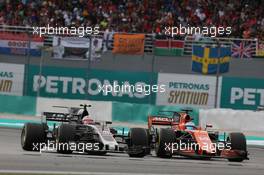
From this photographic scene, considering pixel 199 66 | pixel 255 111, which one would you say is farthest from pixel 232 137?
pixel 199 66

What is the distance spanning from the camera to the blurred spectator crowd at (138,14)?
30.4 metres

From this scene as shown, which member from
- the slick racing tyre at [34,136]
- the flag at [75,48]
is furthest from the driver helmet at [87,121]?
the flag at [75,48]

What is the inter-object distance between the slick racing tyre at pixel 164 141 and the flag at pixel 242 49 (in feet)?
39.6

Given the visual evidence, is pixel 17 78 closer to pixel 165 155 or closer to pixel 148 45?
pixel 148 45

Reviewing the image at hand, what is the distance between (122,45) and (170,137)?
1290cm

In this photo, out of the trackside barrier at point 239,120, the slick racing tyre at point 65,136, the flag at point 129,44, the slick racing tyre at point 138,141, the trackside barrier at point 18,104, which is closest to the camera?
the slick racing tyre at point 65,136

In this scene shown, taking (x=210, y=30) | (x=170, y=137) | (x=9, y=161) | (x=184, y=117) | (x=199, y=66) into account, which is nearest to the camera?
(x=9, y=161)

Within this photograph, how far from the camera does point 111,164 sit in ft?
46.8

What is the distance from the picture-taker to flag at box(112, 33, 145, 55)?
28.1 metres

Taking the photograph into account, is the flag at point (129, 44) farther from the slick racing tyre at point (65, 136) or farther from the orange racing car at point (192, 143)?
the slick racing tyre at point (65, 136)

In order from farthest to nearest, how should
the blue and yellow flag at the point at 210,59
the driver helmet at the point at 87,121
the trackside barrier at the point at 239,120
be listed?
the blue and yellow flag at the point at 210,59 < the trackside barrier at the point at 239,120 < the driver helmet at the point at 87,121

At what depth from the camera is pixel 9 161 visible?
1398 cm

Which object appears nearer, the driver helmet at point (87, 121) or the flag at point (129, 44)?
the driver helmet at point (87, 121)

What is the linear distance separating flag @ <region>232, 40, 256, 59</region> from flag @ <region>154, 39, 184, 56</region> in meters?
1.91
